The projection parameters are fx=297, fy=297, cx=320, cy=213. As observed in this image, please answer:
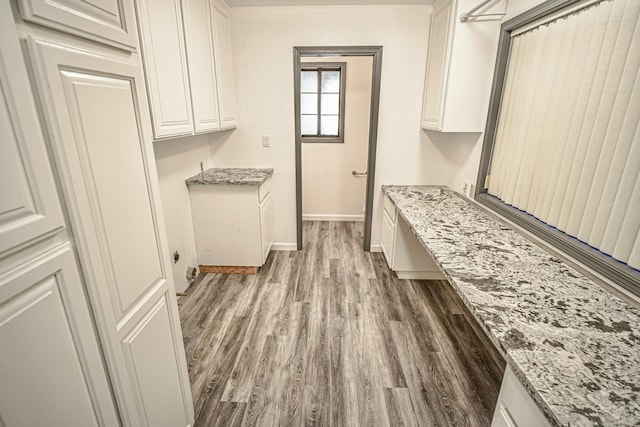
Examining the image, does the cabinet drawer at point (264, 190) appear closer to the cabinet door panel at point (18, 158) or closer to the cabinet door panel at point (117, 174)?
the cabinet door panel at point (117, 174)

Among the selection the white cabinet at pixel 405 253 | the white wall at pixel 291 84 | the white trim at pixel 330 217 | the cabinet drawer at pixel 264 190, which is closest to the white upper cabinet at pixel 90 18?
the cabinet drawer at pixel 264 190

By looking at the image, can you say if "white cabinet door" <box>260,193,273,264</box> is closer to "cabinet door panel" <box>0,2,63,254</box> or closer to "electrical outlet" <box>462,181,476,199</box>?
"electrical outlet" <box>462,181,476,199</box>

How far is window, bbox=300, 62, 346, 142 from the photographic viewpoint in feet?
13.2

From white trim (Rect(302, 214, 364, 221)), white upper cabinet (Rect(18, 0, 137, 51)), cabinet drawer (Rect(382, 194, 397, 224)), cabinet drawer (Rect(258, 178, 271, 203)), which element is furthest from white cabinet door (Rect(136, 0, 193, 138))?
white trim (Rect(302, 214, 364, 221))

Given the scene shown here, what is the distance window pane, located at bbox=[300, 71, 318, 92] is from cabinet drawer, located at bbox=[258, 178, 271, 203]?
5.76 feet

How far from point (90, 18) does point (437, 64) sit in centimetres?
247

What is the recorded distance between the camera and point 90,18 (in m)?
0.78

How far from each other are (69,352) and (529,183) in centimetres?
225

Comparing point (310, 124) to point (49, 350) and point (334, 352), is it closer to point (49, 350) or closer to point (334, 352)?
point (334, 352)

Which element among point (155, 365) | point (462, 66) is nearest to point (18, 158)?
point (155, 365)

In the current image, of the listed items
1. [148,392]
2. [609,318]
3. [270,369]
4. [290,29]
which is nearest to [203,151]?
[290,29]

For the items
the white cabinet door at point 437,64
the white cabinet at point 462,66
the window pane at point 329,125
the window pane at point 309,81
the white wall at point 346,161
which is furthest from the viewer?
the window pane at point 329,125

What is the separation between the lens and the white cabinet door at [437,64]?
7.65 ft

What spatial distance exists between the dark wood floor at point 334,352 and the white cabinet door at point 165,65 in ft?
4.64
